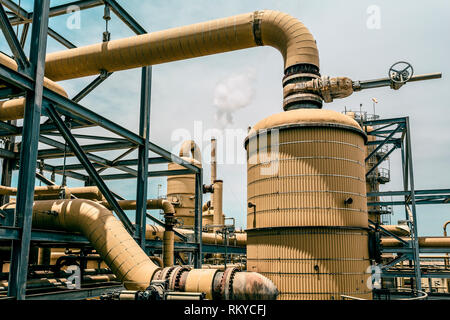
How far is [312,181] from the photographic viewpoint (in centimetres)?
1543

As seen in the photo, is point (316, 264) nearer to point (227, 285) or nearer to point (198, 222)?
point (227, 285)

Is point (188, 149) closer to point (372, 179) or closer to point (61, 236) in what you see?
point (372, 179)

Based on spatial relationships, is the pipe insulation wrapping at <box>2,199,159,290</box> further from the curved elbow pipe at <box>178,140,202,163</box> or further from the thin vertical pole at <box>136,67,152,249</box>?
the curved elbow pipe at <box>178,140,202,163</box>

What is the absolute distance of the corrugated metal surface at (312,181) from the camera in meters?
15.3

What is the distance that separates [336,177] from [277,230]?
3202 millimetres

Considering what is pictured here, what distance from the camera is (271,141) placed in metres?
16.5

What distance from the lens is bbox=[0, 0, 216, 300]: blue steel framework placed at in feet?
36.0

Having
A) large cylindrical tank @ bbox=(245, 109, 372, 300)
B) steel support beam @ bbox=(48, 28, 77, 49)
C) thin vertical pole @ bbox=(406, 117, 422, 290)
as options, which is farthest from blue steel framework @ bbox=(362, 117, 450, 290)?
steel support beam @ bbox=(48, 28, 77, 49)

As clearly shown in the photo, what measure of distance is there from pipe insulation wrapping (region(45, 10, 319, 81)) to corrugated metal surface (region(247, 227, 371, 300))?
23.9 ft

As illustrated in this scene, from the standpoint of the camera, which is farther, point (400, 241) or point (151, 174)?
point (151, 174)

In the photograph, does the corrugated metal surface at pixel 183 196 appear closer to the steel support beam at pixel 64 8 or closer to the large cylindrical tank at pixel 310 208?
the large cylindrical tank at pixel 310 208

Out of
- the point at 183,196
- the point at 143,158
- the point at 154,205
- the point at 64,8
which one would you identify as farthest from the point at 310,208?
the point at 183,196

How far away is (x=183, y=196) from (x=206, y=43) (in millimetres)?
21829
